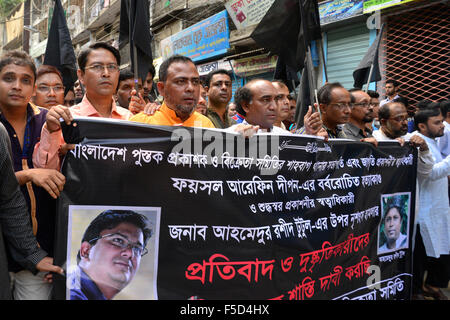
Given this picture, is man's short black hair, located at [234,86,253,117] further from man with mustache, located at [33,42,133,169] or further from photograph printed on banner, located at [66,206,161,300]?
photograph printed on banner, located at [66,206,161,300]

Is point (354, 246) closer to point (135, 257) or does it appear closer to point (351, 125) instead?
point (351, 125)

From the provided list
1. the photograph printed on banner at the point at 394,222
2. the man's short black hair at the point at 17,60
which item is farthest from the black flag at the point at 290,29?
the man's short black hair at the point at 17,60

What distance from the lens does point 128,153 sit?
2178 millimetres

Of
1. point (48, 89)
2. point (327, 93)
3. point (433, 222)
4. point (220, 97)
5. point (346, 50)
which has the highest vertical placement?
point (346, 50)

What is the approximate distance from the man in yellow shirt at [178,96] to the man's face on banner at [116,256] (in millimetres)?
917

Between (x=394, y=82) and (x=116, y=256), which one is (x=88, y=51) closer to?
(x=116, y=256)

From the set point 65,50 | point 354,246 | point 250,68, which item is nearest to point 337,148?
point 354,246

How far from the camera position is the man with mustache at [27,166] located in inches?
80.0

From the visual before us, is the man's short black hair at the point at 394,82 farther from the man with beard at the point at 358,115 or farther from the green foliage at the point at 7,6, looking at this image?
the green foliage at the point at 7,6

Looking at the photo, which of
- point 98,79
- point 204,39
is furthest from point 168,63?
point 204,39

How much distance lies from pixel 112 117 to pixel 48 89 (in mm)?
787

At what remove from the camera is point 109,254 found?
81.8 inches

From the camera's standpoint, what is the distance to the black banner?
210cm
